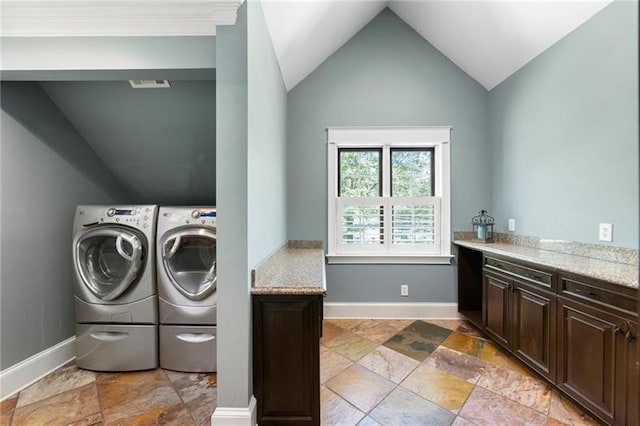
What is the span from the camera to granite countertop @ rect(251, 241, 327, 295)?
4.75 ft

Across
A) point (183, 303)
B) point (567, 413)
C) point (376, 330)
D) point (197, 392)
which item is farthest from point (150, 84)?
point (567, 413)

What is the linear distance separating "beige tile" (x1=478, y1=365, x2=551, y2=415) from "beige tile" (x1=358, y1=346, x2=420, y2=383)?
1.62 ft

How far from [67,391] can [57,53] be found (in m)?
2.18

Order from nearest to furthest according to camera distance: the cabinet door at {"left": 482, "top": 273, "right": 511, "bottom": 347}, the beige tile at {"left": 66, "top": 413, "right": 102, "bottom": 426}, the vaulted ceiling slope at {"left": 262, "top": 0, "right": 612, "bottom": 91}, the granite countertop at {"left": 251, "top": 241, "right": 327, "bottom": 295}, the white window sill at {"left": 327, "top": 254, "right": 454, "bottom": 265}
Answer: the granite countertop at {"left": 251, "top": 241, "right": 327, "bottom": 295} → the beige tile at {"left": 66, "top": 413, "right": 102, "bottom": 426} → the vaulted ceiling slope at {"left": 262, "top": 0, "right": 612, "bottom": 91} → the cabinet door at {"left": 482, "top": 273, "right": 511, "bottom": 347} → the white window sill at {"left": 327, "top": 254, "right": 454, "bottom": 265}

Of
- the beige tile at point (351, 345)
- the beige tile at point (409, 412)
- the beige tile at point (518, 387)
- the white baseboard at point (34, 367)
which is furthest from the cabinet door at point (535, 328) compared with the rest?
the white baseboard at point (34, 367)

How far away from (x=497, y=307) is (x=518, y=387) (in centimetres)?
60

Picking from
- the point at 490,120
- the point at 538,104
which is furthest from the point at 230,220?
the point at 490,120

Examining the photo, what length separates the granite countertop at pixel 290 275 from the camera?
57.0 inches

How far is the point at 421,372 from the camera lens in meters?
1.97

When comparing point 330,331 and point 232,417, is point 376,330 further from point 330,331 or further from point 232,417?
point 232,417

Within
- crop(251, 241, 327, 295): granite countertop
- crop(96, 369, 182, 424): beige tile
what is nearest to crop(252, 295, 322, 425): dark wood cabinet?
crop(251, 241, 327, 295): granite countertop

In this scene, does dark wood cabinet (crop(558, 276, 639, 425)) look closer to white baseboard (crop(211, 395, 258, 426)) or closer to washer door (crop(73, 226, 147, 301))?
white baseboard (crop(211, 395, 258, 426))

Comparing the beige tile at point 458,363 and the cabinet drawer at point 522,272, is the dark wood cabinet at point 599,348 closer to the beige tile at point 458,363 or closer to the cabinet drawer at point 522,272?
the cabinet drawer at point 522,272

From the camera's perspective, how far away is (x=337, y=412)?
1620 mm
